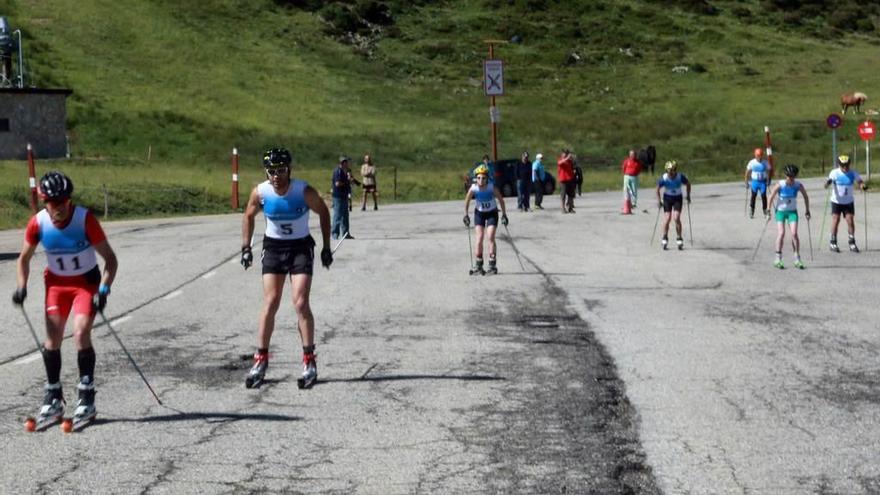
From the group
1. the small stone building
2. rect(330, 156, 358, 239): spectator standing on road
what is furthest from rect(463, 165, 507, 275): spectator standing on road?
the small stone building

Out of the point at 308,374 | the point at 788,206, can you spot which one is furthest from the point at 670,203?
the point at 308,374

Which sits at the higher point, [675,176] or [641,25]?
[641,25]

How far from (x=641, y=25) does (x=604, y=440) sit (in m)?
110

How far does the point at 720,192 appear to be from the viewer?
49.9m

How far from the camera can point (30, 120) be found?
5578cm


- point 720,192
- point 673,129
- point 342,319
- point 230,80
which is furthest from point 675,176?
point 230,80

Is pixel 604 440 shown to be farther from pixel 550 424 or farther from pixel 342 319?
pixel 342 319

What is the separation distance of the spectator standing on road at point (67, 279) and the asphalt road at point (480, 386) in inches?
13.9

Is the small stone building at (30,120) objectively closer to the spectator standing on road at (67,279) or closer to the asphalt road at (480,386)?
the asphalt road at (480,386)

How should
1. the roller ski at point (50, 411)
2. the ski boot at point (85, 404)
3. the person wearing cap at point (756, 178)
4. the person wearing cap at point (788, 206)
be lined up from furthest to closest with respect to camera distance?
the person wearing cap at point (756, 178) → the person wearing cap at point (788, 206) → the ski boot at point (85, 404) → the roller ski at point (50, 411)

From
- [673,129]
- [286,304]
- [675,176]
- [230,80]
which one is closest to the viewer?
[286,304]

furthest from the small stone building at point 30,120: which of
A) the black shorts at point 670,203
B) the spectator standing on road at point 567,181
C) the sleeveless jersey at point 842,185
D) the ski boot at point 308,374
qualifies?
the ski boot at point 308,374

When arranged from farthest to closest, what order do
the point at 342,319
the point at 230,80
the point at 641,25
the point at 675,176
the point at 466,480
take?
Result: the point at 641,25 < the point at 230,80 < the point at 675,176 < the point at 342,319 < the point at 466,480

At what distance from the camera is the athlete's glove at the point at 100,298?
9.77m
